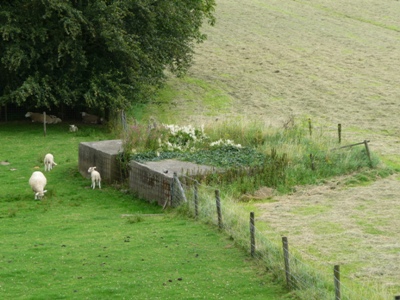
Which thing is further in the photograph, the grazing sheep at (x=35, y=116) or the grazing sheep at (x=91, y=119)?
the grazing sheep at (x=91, y=119)

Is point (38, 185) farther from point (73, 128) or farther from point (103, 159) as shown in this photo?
point (73, 128)

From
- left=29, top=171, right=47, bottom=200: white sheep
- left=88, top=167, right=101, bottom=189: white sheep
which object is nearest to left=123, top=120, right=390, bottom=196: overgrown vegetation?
left=88, top=167, right=101, bottom=189: white sheep

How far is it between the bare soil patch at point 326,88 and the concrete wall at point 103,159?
6879mm

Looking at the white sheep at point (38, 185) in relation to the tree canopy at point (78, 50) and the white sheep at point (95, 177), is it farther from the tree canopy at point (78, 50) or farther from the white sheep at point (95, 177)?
the tree canopy at point (78, 50)

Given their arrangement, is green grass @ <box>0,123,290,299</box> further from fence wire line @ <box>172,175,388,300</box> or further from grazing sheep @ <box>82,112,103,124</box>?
grazing sheep @ <box>82,112,103,124</box>

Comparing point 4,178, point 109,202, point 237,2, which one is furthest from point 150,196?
point 237,2

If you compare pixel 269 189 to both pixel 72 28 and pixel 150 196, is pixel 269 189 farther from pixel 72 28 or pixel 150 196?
pixel 72 28

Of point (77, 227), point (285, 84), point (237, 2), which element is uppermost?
point (237, 2)

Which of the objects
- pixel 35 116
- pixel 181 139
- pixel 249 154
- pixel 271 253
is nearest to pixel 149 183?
pixel 181 139

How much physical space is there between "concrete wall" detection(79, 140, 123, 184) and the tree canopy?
8.40 metres

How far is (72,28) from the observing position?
137ft

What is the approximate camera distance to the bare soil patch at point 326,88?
23281 millimetres

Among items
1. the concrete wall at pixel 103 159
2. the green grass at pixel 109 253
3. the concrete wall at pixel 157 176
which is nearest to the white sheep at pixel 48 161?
the concrete wall at pixel 103 159

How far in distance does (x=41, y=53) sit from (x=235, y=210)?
22400mm
